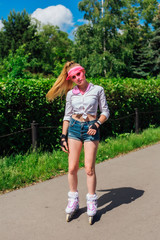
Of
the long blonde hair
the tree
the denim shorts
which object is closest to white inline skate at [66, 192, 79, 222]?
the denim shorts

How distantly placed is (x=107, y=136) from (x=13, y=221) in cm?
558

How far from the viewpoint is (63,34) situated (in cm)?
5747

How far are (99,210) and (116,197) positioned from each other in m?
0.54

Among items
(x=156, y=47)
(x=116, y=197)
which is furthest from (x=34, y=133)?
(x=156, y=47)

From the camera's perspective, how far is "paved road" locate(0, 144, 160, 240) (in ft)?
9.86

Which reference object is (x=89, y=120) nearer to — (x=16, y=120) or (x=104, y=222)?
(x=104, y=222)

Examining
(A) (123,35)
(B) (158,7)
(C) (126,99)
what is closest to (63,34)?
(B) (158,7)

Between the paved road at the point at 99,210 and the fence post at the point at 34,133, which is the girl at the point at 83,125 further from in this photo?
the fence post at the point at 34,133

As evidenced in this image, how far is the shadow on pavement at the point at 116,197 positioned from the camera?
3719 millimetres

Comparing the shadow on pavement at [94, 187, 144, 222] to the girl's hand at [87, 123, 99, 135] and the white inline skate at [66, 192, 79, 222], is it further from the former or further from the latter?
the girl's hand at [87, 123, 99, 135]

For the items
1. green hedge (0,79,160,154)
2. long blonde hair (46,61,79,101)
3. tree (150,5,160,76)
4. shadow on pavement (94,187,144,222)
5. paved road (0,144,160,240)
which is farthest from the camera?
tree (150,5,160,76)

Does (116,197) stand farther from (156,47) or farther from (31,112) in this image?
(156,47)

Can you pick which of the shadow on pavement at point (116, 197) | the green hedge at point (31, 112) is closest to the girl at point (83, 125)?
the shadow on pavement at point (116, 197)

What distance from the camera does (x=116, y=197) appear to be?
4.09 m
